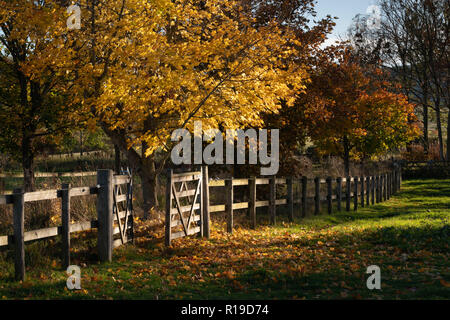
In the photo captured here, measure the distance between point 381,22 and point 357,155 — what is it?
1740cm

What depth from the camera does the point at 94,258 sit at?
31.4ft

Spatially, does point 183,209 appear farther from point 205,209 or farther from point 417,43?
point 417,43

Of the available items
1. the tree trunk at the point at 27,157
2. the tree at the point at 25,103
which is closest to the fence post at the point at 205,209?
the tree at the point at 25,103

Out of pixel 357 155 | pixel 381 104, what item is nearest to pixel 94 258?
→ pixel 381 104

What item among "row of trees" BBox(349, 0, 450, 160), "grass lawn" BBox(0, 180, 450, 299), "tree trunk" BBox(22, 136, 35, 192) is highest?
"row of trees" BBox(349, 0, 450, 160)

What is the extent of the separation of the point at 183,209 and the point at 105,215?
97.3 inches

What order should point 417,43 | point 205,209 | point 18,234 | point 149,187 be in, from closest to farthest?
point 18,234 < point 205,209 < point 149,187 < point 417,43

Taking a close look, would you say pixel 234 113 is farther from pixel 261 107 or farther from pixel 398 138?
pixel 398 138

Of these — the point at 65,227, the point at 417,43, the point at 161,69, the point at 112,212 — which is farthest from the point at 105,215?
the point at 417,43

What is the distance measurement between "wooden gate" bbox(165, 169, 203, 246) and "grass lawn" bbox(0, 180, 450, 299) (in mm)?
279

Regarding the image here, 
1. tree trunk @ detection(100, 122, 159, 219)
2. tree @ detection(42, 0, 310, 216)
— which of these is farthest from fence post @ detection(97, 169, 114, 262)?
tree trunk @ detection(100, 122, 159, 219)

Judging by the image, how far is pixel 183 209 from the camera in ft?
38.0

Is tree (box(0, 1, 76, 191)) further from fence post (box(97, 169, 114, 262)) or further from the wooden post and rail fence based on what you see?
fence post (box(97, 169, 114, 262))

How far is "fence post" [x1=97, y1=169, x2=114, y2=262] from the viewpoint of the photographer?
9.45 m
